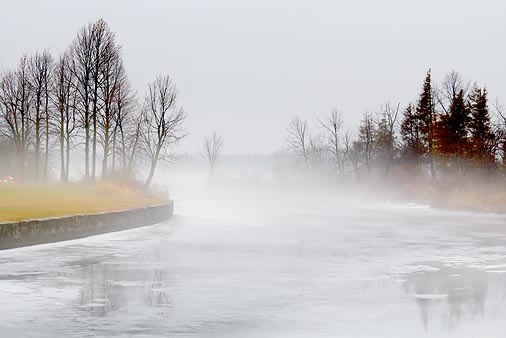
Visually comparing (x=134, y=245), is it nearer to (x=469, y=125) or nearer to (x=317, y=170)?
(x=469, y=125)

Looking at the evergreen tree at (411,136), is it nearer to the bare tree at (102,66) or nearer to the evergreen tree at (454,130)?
the evergreen tree at (454,130)

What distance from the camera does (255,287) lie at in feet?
39.9

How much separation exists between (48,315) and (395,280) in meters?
6.41

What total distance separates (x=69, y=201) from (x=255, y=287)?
21.4 metres

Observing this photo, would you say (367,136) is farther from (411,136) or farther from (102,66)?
(102,66)

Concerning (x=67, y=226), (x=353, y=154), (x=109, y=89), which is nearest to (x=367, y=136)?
(x=353, y=154)

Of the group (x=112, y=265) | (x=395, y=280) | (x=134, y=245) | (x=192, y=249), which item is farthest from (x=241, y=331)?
(x=134, y=245)

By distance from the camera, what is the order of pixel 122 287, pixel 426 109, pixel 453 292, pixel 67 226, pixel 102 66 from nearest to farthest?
pixel 453 292, pixel 122 287, pixel 67 226, pixel 102 66, pixel 426 109

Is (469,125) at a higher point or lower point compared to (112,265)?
higher

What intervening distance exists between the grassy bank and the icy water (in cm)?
315

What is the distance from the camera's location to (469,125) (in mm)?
60781

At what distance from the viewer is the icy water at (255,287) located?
28.6 feet

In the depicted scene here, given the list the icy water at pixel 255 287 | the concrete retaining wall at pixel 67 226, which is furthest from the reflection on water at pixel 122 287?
the concrete retaining wall at pixel 67 226

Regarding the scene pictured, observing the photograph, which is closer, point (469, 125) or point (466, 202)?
point (466, 202)
